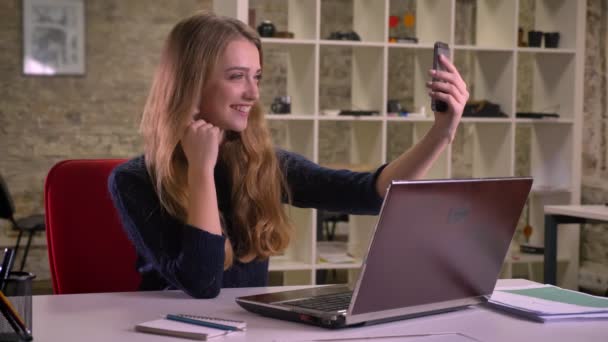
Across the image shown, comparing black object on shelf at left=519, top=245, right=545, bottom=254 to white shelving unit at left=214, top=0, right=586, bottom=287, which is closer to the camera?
white shelving unit at left=214, top=0, right=586, bottom=287

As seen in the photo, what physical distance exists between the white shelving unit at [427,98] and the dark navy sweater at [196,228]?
2.38 m

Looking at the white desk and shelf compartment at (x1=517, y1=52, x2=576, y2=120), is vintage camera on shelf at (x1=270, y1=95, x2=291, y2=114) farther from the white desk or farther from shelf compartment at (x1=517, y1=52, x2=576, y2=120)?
shelf compartment at (x1=517, y1=52, x2=576, y2=120)

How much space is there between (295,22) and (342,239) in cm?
360

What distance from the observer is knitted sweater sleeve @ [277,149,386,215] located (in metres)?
2.16

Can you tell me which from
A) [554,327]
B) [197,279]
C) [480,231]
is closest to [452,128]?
[480,231]

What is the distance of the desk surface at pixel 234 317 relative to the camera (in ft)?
4.71

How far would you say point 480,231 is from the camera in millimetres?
1588

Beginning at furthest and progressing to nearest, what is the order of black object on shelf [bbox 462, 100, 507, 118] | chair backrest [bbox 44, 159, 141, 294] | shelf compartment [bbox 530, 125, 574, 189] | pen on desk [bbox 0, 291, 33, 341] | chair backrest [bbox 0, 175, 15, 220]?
1. chair backrest [bbox 0, 175, 15, 220]
2. shelf compartment [bbox 530, 125, 574, 189]
3. black object on shelf [bbox 462, 100, 507, 118]
4. chair backrest [bbox 44, 159, 141, 294]
5. pen on desk [bbox 0, 291, 33, 341]

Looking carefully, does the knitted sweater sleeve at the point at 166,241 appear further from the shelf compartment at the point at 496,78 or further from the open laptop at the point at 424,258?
the shelf compartment at the point at 496,78

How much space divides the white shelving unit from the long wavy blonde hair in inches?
100

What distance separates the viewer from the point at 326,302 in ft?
5.21

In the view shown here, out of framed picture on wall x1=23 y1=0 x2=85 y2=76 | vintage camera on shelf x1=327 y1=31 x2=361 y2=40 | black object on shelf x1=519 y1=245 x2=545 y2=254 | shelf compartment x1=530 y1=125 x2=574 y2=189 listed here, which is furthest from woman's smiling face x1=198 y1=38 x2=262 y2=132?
framed picture on wall x1=23 y1=0 x2=85 y2=76

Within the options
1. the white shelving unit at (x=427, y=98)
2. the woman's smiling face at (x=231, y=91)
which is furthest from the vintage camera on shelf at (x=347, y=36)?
the woman's smiling face at (x=231, y=91)

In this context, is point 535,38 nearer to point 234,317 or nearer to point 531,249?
point 531,249
